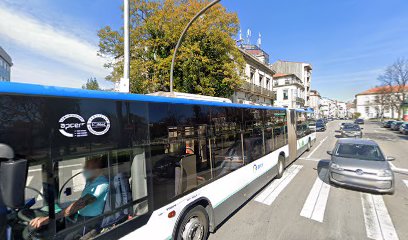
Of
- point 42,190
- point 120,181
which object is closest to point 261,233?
point 120,181

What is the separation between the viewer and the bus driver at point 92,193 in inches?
86.3

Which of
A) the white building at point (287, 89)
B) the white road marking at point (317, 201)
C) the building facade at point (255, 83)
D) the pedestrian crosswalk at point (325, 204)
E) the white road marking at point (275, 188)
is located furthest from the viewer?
the white building at point (287, 89)

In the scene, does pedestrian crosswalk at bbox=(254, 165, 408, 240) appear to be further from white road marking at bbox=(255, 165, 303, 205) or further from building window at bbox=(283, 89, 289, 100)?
building window at bbox=(283, 89, 289, 100)

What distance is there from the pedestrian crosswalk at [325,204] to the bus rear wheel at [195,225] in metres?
2.38

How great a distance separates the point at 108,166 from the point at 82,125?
59 centimetres


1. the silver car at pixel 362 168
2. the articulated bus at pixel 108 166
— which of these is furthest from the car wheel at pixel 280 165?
the articulated bus at pixel 108 166

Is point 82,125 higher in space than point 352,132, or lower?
higher

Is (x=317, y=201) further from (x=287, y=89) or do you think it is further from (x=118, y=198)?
(x=287, y=89)

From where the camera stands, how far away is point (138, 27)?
13.3 m

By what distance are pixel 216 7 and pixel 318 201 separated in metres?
12.6

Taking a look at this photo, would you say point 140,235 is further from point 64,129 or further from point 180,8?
point 180,8

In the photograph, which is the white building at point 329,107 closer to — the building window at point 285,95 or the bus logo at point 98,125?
the building window at point 285,95

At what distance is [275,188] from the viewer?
6727mm

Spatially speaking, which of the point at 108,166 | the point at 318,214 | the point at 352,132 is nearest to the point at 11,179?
the point at 108,166
